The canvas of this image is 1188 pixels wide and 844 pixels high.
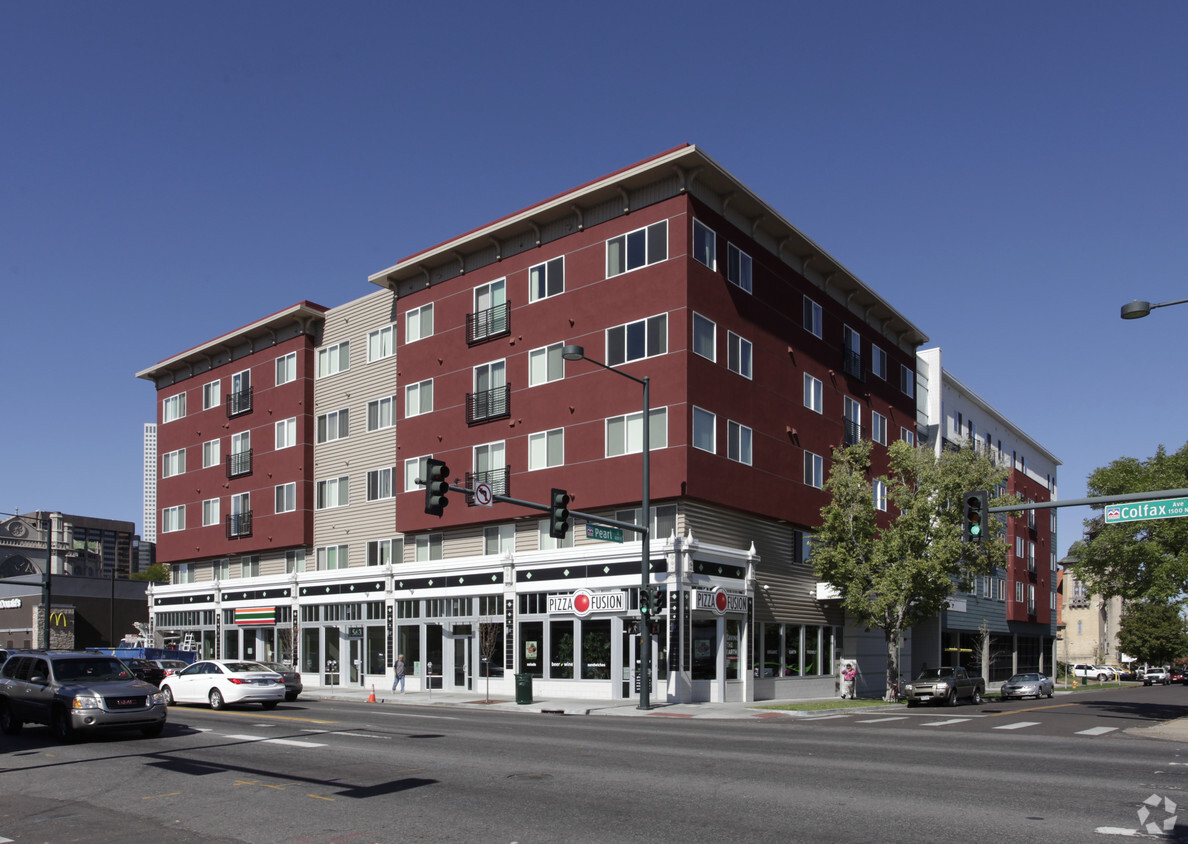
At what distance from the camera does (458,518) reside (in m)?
44.6

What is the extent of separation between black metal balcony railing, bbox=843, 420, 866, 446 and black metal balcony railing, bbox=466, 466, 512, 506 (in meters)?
16.8

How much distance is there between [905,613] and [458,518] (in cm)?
1899

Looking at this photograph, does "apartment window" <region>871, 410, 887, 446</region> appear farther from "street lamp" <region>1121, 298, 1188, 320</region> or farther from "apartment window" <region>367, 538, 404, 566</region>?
"street lamp" <region>1121, 298, 1188, 320</region>

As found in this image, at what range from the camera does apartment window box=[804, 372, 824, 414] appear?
45.6 meters

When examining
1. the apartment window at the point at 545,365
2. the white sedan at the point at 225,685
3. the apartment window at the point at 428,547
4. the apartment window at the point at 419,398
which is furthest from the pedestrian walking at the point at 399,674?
the apartment window at the point at 545,365

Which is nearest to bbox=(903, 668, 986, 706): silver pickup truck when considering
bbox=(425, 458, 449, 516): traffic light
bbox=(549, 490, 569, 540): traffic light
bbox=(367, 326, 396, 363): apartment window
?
bbox=(549, 490, 569, 540): traffic light

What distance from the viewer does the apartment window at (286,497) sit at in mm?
54125

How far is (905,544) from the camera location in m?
39.2

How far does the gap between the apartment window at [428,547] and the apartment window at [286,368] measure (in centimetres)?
1376

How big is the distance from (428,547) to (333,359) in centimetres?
1293

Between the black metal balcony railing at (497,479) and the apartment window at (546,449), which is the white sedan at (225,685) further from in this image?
the apartment window at (546,449)

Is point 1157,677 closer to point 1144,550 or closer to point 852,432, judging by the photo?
point 852,432

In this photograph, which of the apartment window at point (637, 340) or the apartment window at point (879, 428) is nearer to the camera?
the apartment window at point (637, 340)

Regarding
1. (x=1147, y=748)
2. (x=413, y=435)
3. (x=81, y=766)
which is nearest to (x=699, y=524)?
(x=413, y=435)
